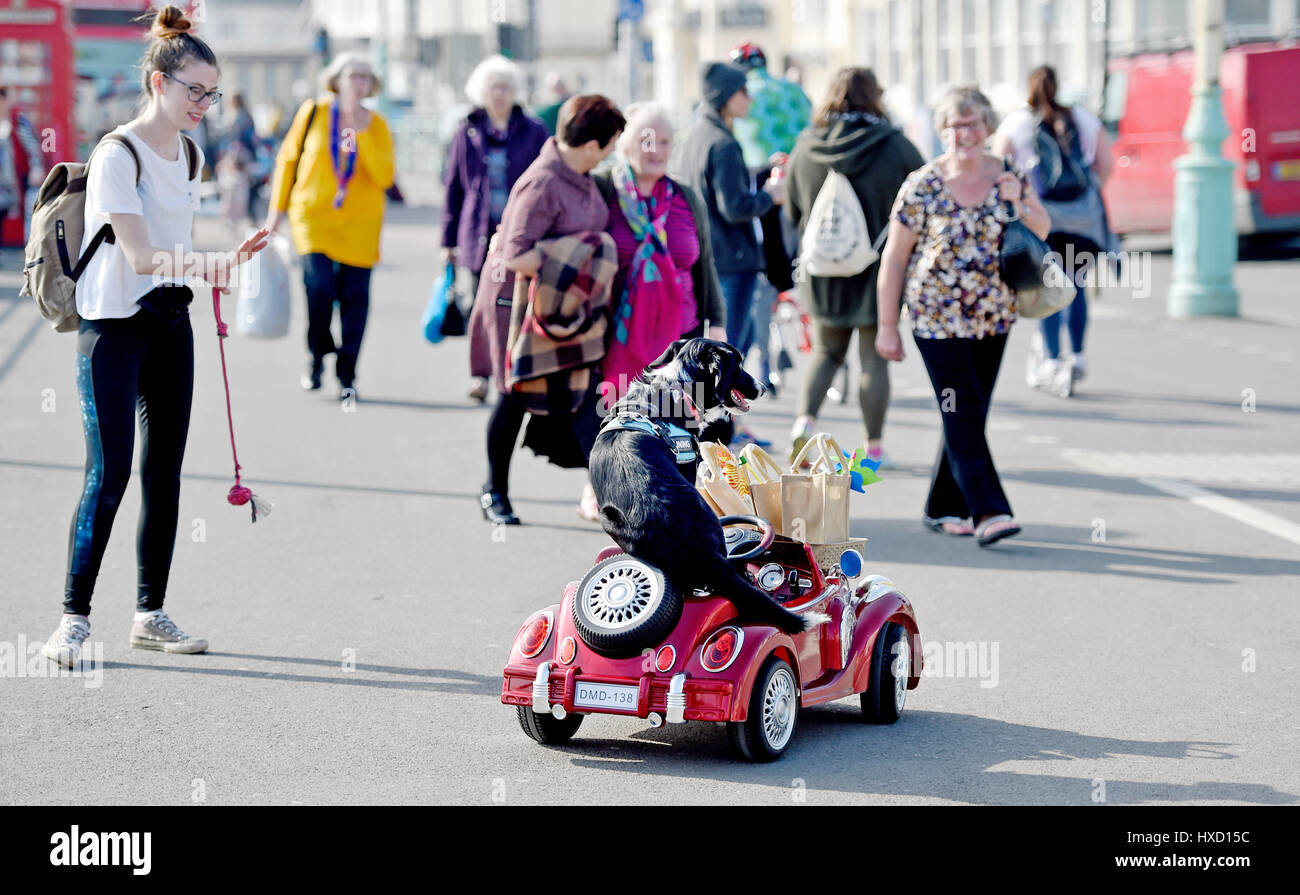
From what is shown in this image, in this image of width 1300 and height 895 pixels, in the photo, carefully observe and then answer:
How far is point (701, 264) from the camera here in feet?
27.0

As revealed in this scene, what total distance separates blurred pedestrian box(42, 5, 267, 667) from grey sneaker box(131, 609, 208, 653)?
0.72ft

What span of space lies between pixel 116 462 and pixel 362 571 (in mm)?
1717

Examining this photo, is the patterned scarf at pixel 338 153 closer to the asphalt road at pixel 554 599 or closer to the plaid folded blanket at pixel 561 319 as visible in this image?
the asphalt road at pixel 554 599

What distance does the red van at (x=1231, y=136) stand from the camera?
21.3 meters

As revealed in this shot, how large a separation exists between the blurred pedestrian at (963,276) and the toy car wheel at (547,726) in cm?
321

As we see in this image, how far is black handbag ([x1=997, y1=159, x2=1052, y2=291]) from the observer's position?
8.11m

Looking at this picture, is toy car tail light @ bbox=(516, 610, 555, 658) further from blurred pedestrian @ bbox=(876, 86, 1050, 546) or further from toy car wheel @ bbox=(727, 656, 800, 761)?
blurred pedestrian @ bbox=(876, 86, 1050, 546)

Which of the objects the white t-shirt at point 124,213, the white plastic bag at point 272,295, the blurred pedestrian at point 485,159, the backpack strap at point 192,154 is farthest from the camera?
the blurred pedestrian at point 485,159

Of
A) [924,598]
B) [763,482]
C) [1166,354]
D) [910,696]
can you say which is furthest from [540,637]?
[1166,354]

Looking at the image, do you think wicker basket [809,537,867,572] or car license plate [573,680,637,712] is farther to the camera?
wicker basket [809,537,867,572]

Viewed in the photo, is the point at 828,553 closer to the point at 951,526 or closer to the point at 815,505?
the point at 815,505

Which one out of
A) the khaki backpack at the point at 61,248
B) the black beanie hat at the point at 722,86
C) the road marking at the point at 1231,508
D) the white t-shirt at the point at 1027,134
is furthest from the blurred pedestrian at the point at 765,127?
the khaki backpack at the point at 61,248

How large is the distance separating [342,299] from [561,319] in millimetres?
4589

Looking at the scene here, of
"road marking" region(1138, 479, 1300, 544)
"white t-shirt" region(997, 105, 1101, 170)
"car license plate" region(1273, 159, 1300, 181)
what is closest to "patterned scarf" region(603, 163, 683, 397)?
"road marking" region(1138, 479, 1300, 544)
